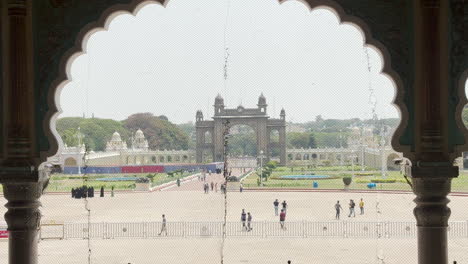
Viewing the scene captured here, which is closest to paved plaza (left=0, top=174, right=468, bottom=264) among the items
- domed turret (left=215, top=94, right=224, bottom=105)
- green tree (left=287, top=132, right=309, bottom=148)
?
domed turret (left=215, top=94, right=224, bottom=105)

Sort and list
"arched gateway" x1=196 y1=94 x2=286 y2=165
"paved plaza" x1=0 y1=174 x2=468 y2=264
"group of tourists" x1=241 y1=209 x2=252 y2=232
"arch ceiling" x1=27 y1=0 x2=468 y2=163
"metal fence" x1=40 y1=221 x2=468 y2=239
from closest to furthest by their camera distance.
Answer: "arch ceiling" x1=27 y1=0 x2=468 y2=163
"paved plaza" x1=0 y1=174 x2=468 y2=264
"metal fence" x1=40 y1=221 x2=468 y2=239
"group of tourists" x1=241 y1=209 x2=252 y2=232
"arched gateway" x1=196 y1=94 x2=286 y2=165

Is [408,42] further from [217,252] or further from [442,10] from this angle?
[217,252]

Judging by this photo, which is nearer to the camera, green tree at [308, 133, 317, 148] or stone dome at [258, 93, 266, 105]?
stone dome at [258, 93, 266, 105]

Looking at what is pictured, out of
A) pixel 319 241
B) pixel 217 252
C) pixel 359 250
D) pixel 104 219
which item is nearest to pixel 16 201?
pixel 217 252

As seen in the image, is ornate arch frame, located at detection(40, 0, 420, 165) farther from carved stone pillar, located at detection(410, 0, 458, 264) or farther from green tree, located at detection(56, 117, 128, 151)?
green tree, located at detection(56, 117, 128, 151)

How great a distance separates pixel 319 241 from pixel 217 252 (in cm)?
307

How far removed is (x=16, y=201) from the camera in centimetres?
471

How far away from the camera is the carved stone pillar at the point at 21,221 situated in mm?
4680

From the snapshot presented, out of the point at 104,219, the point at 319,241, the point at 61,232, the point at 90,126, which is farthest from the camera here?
the point at 90,126

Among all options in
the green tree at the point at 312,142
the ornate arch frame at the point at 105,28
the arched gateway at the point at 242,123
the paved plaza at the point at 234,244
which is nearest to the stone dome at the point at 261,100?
the arched gateway at the point at 242,123

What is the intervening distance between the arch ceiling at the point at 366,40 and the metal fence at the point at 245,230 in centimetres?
1237

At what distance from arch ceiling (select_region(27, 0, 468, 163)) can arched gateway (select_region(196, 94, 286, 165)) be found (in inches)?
2946

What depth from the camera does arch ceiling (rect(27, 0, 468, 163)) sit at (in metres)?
4.77

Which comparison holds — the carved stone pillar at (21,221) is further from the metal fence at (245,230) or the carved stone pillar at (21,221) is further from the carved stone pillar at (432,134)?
the metal fence at (245,230)
